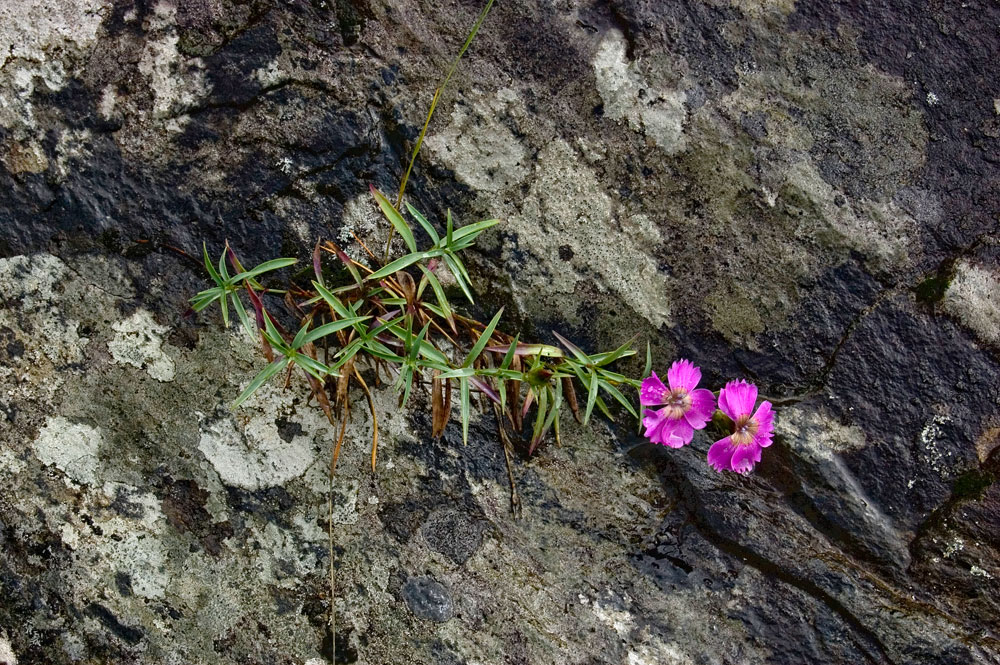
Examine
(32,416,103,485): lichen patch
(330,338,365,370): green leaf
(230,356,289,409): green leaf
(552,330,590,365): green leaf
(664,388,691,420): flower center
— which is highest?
(664,388,691,420): flower center

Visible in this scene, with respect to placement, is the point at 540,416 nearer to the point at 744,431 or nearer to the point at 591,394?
the point at 591,394

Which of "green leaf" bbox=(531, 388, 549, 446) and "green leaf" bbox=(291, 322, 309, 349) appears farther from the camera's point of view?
"green leaf" bbox=(531, 388, 549, 446)

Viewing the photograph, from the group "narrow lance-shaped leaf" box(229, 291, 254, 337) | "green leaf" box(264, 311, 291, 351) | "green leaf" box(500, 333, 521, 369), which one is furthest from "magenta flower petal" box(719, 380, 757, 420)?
"narrow lance-shaped leaf" box(229, 291, 254, 337)

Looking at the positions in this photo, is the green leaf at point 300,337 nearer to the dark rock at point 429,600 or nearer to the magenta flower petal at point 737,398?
the dark rock at point 429,600

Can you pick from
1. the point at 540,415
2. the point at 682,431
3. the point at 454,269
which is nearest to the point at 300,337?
the point at 454,269

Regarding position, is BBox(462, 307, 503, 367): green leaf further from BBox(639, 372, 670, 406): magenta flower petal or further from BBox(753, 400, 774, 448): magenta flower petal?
BBox(753, 400, 774, 448): magenta flower petal

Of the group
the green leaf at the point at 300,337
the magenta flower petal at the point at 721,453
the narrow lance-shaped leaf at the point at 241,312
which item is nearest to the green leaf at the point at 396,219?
the green leaf at the point at 300,337

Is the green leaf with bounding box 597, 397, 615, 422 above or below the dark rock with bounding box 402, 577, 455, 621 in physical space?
above
